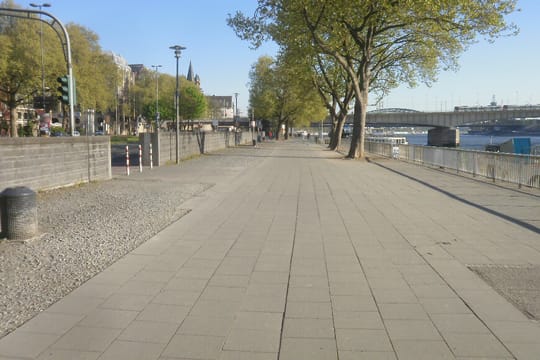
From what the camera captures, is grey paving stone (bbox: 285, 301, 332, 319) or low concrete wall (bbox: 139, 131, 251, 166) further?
low concrete wall (bbox: 139, 131, 251, 166)

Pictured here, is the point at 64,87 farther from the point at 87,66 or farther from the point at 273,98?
the point at 273,98

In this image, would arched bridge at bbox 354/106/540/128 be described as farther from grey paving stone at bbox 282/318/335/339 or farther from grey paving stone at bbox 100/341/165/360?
grey paving stone at bbox 100/341/165/360

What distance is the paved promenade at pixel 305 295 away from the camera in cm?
374

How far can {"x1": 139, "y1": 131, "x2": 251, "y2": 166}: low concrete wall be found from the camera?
22.2 m

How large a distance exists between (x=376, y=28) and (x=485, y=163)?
50.0 feet

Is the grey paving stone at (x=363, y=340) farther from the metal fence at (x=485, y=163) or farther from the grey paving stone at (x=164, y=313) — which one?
the metal fence at (x=485, y=163)

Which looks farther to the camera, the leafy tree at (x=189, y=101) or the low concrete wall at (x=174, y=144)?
the leafy tree at (x=189, y=101)

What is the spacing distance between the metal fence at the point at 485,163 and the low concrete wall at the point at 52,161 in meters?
12.8

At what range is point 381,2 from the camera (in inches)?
953

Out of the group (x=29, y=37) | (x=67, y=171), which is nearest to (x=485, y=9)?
(x=67, y=171)

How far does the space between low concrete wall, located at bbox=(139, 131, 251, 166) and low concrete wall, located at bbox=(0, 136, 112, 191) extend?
6086mm

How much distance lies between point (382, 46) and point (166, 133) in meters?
18.4

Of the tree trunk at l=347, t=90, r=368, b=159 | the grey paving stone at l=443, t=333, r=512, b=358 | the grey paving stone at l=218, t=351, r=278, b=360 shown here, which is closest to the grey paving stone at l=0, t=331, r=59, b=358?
the grey paving stone at l=218, t=351, r=278, b=360

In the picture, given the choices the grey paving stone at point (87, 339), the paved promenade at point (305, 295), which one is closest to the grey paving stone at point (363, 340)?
the paved promenade at point (305, 295)
